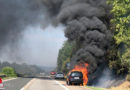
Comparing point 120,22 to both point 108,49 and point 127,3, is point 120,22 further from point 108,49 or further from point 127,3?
point 108,49

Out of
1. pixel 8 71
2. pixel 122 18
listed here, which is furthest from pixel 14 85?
pixel 8 71

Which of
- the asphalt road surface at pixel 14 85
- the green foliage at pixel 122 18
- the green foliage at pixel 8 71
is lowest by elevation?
the asphalt road surface at pixel 14 85

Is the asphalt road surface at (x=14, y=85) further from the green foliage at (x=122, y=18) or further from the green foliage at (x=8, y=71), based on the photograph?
the green foliage at (x=8, y=71)

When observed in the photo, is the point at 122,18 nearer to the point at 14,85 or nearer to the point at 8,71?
the point at 14,85

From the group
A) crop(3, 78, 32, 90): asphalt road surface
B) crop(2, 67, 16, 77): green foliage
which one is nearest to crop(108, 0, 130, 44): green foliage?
crop(3, 78, 32, 90): asphalt road surface

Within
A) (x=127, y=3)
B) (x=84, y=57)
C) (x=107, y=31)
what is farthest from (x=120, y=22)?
(x=107, y=31)

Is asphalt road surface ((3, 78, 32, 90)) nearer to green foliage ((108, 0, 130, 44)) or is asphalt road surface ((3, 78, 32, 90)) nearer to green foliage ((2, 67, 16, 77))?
green foliage ((108, 0, 130, 44))

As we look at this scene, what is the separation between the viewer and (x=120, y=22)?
2306 centimetres

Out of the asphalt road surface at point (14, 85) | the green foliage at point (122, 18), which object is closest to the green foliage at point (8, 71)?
the asphalt road surface at point (14, 85)

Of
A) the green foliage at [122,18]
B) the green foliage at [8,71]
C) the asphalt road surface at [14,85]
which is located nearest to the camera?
the asphalt road surface at [14,85]

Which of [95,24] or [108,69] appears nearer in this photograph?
[95,24]

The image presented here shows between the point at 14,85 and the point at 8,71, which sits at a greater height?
the point at 8,71

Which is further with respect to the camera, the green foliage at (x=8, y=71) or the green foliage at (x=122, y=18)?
the green foliage at (x=8, y=71)

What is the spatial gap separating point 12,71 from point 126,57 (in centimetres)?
3602
